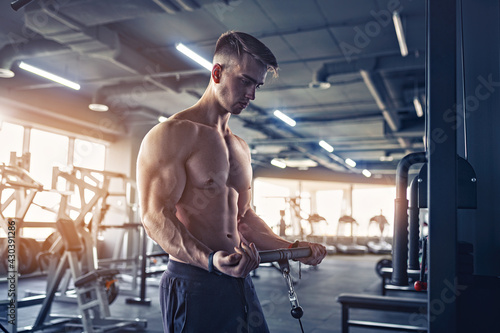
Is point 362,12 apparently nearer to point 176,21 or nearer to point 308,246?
point 176,21

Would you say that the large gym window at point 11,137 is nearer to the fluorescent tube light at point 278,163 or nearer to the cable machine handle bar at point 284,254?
the cable machine handle bar at point 284,254

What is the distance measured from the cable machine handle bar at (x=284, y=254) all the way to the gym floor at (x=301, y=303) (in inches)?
107

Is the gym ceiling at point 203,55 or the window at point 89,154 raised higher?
the gym ceiling at point 203,55

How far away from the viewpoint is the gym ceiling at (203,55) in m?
4.39

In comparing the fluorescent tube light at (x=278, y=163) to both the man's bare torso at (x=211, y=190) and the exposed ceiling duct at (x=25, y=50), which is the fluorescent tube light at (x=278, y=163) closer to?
the exposed ceiling duct at (x=25, y=50)

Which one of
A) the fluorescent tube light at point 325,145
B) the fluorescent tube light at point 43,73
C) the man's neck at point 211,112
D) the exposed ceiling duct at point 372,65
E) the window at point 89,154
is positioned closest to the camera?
the man's neck at point 211,112

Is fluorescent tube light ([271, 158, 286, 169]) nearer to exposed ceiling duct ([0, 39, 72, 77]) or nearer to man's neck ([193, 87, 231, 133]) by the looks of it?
exposed ceiling duct ([0, 39, 72, 77])

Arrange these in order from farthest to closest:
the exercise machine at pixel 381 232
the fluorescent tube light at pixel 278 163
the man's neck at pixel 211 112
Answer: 1. the fluorescent tube light at pixel 278 163
2. the exercise machine at pixel 381 232
3. the man's neck at pixel 211 112

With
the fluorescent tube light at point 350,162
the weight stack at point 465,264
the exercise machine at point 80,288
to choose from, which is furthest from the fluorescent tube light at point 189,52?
the fluorescent tube light at point 350,162

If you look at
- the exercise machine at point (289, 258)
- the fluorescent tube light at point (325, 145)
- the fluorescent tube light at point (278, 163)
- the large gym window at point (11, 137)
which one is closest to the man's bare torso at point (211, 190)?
the exercise machine at point (289, 258)

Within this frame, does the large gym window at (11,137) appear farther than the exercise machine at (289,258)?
Yes

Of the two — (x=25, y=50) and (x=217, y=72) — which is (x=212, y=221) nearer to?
(x=217, y=72)

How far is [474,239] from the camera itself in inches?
60.2

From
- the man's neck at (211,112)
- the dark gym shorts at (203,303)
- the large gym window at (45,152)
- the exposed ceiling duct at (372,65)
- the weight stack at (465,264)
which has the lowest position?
the dark gym shorts at (203,303)
